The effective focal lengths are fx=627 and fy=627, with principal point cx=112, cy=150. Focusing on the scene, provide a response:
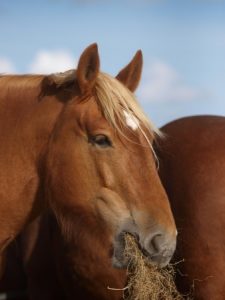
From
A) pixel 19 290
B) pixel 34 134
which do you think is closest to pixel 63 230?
pixel 34 134

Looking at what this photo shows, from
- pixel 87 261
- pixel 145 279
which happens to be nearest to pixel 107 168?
pixel 145 279

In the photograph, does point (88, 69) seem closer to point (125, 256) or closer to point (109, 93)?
point (109, 93)

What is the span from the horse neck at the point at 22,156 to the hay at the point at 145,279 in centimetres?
69

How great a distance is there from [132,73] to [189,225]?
1112 mm

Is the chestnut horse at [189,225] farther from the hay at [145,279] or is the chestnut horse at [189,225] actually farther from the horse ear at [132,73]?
the horse ear at [132,73]

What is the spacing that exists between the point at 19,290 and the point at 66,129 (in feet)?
7.22

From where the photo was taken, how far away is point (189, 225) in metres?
4.32

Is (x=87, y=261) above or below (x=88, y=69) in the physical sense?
below

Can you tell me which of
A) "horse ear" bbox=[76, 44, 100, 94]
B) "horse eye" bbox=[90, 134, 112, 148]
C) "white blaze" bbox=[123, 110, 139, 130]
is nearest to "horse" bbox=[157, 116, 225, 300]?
Answer: "white blaze" bbox=[123, 110, 139, 130]

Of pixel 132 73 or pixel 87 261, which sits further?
pixel 87 261

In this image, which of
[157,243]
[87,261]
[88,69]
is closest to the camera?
[157,243]

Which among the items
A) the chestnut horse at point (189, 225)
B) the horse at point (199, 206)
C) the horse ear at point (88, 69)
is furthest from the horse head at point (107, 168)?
the horse at point (199, 206)

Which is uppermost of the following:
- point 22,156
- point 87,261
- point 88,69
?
point 88,69

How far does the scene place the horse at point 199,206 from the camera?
423 cm
